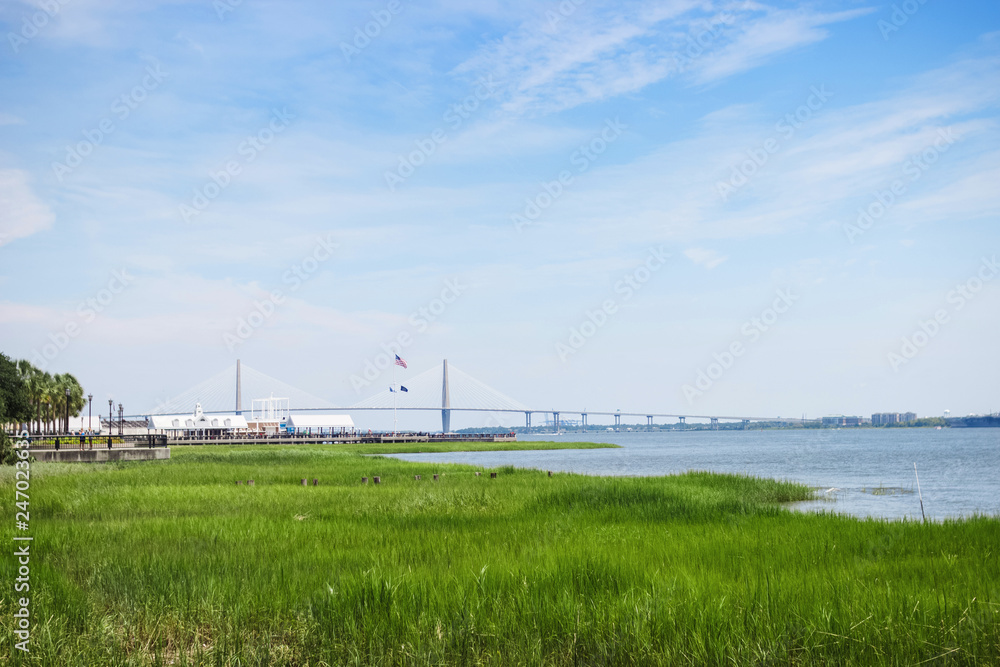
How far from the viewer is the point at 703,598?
26.4 feet

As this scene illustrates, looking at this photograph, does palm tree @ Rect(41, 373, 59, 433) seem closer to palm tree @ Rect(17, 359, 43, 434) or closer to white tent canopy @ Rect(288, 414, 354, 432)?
palm tree @ Rect(17, 359, 43, 434)

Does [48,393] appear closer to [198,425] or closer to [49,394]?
[49,394]

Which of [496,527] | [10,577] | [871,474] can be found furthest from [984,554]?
[871,474]

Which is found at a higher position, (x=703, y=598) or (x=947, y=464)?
(x=703, y=598)

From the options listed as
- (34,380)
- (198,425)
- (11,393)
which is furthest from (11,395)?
(198,425)

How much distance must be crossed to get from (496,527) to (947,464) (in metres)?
42.6

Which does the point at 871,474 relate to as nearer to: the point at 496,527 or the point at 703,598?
the point at 496,527

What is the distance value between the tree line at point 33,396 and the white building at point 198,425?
12.8 m

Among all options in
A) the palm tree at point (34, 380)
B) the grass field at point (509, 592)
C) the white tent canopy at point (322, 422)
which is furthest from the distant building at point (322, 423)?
the grass field at point (509, 592)

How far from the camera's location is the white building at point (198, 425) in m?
117

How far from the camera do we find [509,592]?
851 centimetres

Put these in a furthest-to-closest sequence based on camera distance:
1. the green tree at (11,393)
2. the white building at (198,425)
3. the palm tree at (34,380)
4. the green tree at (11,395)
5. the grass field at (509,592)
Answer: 1. the white building at (198,425)
2. the palm tree at (34,380)
3. the green tree at (11,393)
4. the green tree at (11,395)
5. the grass field at (509,592)

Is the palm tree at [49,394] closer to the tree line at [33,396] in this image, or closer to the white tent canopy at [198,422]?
the tree line at [33,396]

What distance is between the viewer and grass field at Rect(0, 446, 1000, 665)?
7.06m
